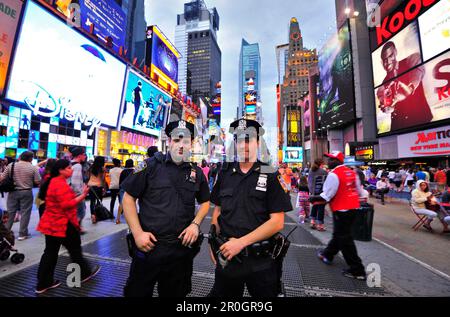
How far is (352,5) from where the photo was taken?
29797mm

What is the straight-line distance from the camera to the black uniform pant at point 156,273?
166cm

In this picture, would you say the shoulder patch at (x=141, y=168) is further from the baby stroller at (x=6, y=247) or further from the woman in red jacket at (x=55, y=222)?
the baby stroller at (x=6, y=247)

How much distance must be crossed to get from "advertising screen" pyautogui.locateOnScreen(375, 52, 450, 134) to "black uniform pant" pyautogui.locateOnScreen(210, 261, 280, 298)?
67.2ft

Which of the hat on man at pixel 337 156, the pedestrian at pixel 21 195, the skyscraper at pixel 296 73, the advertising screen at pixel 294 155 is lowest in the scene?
the pedestrian at pixel 21 195

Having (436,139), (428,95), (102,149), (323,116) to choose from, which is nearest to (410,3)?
(428,95)

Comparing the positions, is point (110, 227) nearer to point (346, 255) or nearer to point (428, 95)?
point (346, 255)

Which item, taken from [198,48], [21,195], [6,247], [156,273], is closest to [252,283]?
[156,273]

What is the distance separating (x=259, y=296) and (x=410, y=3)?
86.9 feet

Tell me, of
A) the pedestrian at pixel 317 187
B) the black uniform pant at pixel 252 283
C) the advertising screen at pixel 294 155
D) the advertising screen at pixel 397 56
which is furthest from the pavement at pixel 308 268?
the advertising screen at pixel 294 155

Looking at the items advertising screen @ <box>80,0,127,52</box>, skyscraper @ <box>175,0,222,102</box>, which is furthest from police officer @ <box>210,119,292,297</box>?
skyscraper @ <box>175,0,222,102</box>

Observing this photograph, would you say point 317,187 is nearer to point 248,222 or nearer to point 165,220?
point 248,222

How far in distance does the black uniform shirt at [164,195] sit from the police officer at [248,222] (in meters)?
0.27

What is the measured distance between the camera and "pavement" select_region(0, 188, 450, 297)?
284 centimetres

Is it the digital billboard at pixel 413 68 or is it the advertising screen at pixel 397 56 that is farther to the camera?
the advertising screen at pixel 397 56
